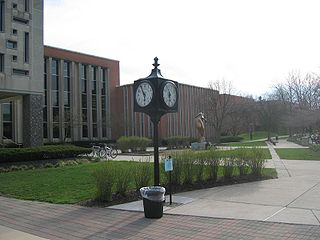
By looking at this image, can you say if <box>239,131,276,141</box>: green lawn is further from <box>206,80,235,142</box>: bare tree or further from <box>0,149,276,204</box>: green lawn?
<box>0,149,276,204</box>: green lawn

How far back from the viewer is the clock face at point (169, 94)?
400 inches

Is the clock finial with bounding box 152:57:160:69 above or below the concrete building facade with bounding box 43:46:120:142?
below

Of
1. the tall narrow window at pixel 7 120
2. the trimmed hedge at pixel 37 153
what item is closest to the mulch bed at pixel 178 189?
the trimmed hedge at pixel 37 153

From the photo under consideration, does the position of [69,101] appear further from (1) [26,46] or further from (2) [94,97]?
(1) [26,46]

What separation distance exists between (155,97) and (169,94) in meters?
0.49

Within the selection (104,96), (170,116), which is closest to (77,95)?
(104,96)

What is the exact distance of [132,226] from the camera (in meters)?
7.69

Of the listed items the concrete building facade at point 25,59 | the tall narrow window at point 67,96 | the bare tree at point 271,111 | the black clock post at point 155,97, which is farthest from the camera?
the bare tree at point 271,111

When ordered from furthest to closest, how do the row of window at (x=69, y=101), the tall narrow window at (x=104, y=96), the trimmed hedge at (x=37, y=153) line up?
the tall narrow window at (x=104, y=96) → the row of window at (x=69, y=101) → the trimmed hedge at (x=37, y=153)

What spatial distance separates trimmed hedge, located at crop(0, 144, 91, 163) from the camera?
2128cm

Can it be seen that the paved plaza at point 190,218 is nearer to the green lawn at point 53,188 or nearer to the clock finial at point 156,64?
the green lawn at point 53,188

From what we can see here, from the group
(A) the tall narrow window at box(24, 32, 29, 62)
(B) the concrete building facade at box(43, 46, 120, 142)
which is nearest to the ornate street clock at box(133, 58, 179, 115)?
(A) the tall narrow window at box(24, 32, 29, 62)

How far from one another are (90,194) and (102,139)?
1766 inches

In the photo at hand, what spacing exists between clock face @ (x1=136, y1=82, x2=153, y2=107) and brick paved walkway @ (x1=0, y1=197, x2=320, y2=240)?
283 centimetres
